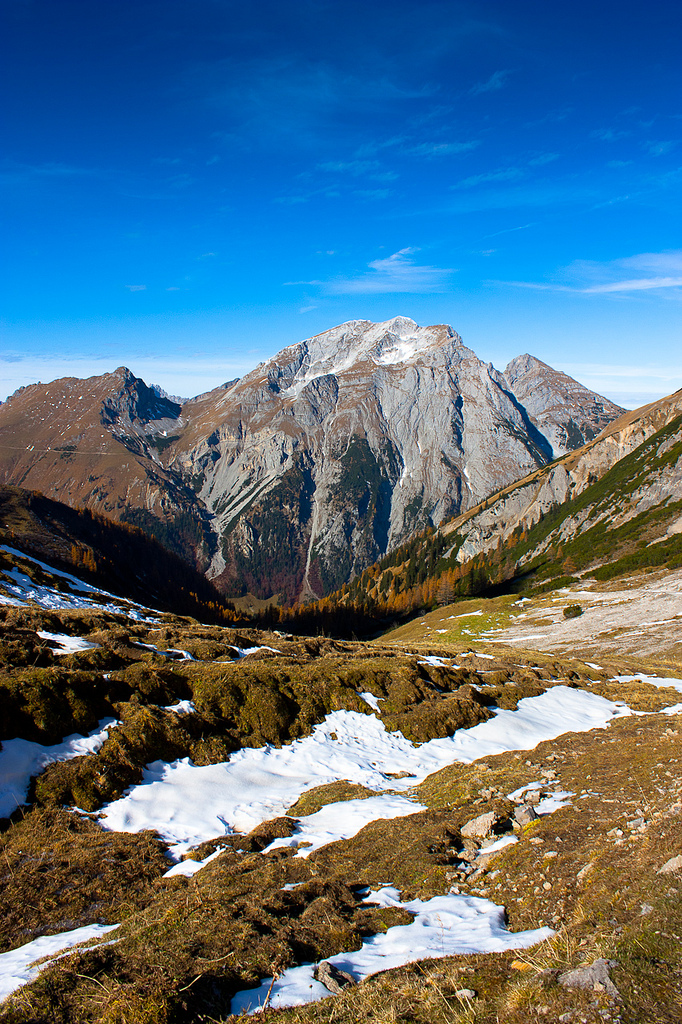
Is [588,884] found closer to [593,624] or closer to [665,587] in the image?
[593,624]

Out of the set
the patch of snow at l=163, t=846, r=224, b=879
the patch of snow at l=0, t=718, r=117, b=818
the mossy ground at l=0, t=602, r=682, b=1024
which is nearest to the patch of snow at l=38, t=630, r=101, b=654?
the mossy ground at l=0, t=602, r=682, b=1024

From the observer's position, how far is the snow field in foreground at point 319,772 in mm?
13305

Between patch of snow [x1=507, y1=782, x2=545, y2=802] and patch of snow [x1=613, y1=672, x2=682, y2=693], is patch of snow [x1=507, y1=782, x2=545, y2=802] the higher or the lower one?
the higher one

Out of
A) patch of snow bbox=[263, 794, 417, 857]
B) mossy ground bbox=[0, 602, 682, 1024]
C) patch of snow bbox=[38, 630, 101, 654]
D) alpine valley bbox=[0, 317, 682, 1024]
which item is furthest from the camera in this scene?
patch of snow bbox=[38, 630, 101, 654]

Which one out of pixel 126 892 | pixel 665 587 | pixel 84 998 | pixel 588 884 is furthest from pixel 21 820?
pixel 665 587

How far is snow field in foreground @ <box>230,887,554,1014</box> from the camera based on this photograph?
6180 millimetres

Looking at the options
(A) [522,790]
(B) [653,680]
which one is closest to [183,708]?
(A) [522,790]

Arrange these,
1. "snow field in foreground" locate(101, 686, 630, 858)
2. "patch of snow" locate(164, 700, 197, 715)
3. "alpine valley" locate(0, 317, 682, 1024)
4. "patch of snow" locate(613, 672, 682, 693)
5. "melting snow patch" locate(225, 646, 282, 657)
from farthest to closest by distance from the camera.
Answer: "patch of snow" locate(613, 672, 682, 693) < "melting snow patch" locate(225, 646, 282, 657) < "patch of snow" locate(164, 700, 197, 715) < "snow field in foreground" locate(101, 686, 630, 858) < "alpine valley" locate(0, 317, 682, 1024)

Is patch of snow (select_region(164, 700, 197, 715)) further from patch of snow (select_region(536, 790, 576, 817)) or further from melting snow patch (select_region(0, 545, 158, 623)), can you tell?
melting snow patch (select_region(0, 545, 158, 623))

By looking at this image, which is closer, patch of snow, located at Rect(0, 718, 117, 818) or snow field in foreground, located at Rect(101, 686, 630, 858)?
patch of snow, located at Rect(0, 718, 117, 818)

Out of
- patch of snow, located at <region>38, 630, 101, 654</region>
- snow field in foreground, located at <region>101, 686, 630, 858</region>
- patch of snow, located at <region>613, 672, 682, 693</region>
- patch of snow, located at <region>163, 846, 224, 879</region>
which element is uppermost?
patch of snow, located at <region>38, 630, 101, 654</region>

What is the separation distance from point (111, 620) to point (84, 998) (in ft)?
93.2

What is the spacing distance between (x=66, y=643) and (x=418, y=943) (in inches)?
852

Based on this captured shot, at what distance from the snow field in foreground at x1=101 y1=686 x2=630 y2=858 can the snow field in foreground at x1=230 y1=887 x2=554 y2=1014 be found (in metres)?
4.70
